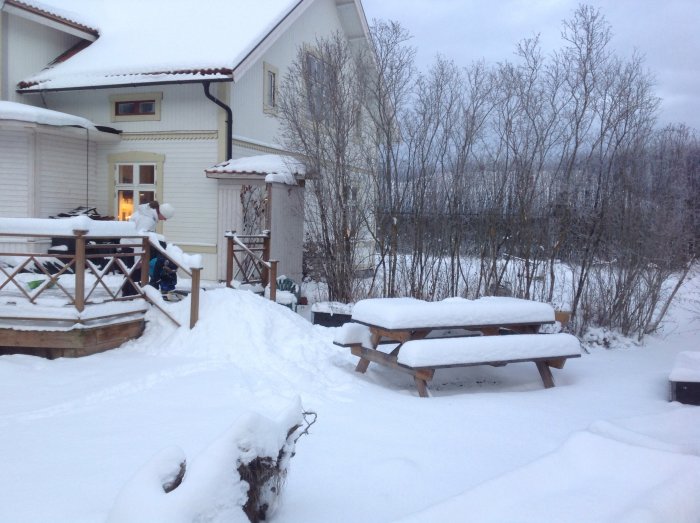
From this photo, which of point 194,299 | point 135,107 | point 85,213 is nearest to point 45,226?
point 194,299

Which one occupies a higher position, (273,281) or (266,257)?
(266,257)

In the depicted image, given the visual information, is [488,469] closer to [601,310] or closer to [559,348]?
[559,348]

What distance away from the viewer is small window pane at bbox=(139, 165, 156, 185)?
1308 centimetres

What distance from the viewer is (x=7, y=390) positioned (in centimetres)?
582

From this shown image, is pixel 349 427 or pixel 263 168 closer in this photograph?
pixel 349 427

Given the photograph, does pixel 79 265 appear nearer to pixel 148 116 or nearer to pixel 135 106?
pixel 148 116

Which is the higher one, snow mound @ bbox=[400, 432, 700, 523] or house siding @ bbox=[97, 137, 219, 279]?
house siding @ bbox=[97, 137, 219, 279]

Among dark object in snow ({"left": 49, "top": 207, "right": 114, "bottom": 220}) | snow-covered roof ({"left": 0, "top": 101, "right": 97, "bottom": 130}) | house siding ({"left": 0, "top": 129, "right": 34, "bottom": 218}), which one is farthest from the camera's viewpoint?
dark object in snow ({"left": 49, "top": 207, "right": 114, "bottom": 220})

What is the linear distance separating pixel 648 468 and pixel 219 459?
90.9 inches

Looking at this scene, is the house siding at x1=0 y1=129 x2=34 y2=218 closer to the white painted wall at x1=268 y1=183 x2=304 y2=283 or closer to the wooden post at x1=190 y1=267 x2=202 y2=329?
the white painted wall at x1=268 y1=183 x2=304 y2=283

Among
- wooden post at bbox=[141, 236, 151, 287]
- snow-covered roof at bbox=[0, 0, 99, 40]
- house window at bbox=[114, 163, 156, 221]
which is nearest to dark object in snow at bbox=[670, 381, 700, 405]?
wooden post at bbox=[141, 236, 151, 287]

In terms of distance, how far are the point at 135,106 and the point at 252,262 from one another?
4.52 m

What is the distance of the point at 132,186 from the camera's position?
43.1 feet

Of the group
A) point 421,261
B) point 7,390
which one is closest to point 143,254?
point 7,390
